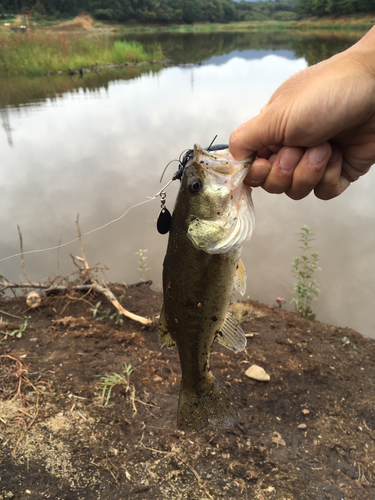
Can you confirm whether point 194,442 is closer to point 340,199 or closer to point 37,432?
point 37,432

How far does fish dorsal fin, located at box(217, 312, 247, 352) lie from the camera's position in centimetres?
206

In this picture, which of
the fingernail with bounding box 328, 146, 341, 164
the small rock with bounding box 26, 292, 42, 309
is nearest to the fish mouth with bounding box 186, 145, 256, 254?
the fingernail with bounding box 328, 146, 341, 164

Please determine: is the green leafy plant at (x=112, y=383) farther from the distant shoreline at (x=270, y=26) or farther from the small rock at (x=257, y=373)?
the distant shoreline at (x=270, y=26)

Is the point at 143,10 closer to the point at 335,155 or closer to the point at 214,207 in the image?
the point at 335,155

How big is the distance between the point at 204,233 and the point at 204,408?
119 cm

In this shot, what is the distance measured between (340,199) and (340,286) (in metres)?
3.20

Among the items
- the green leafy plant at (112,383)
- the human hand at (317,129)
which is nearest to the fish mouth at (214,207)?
the human hand at (317,129)

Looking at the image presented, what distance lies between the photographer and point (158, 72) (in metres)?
25.3

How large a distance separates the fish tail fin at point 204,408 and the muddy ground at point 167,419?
0.91m

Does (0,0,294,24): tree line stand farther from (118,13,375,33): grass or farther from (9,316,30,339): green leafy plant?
(9,316,30,339): green leafy plant

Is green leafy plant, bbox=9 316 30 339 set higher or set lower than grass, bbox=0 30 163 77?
lower

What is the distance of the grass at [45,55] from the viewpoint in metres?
18.8

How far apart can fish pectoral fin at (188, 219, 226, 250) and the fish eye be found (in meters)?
0.16

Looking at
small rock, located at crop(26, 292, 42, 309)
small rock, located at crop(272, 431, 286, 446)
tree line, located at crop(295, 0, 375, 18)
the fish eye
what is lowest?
small rock, located at crop(272, 431, 286, 446)
